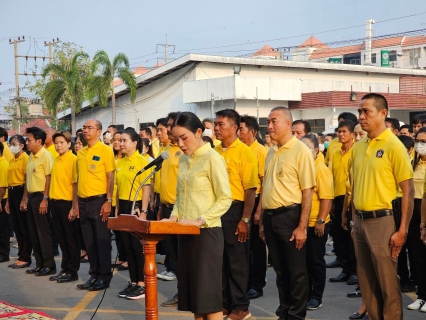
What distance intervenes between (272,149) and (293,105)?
93.8 ft

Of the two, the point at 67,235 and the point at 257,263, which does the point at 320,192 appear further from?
the point at 67,235

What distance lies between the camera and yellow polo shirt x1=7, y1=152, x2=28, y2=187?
11258 mm

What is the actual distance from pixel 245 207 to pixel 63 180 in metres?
3.56

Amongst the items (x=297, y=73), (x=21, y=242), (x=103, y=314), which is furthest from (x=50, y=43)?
(x=103, y=314)

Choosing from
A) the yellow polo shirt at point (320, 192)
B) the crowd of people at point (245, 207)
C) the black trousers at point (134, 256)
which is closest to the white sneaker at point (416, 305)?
the crowd of people at point (245, 207)

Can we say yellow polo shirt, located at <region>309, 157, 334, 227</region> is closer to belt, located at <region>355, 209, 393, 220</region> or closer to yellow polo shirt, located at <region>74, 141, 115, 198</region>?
belt, located at <region>355, 209, 393, 220</region>

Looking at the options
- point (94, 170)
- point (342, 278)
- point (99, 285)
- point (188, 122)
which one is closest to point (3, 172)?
point (94, 170)

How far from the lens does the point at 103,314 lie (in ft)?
25.5

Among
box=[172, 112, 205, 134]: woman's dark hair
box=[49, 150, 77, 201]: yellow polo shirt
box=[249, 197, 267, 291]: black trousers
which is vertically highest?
box=[172, 112, 205, 134]: woman's dark hair

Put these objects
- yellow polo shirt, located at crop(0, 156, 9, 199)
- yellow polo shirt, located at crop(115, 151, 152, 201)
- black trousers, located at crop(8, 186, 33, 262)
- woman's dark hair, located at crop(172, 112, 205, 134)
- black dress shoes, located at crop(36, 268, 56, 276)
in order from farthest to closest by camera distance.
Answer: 1. yellow polo shirt, located at crop(0, 156, 9, 199)
2. black trousers, located at crop(8, 186, 33, 262)
3. black dress shoes, located at crop(36, 268, 56, 276)
4. yellow polo shirt, located at crop(115, 151, 152, 201)
5. woman's dark hair, located at crop(172, 112, 205, 134)

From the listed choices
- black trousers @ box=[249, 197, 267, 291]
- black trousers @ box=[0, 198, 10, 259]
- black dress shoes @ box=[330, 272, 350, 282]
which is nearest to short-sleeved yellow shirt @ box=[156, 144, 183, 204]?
black trousers @ box=[249, 197, 267, 291]

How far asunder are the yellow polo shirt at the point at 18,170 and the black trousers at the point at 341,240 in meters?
5.15

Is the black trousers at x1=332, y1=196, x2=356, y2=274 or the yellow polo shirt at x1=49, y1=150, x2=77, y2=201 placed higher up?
the yellow polo shirt at x1=49, y1=150, x2=77, y2=201

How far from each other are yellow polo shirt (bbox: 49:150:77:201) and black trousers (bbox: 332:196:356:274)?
3782 mm
